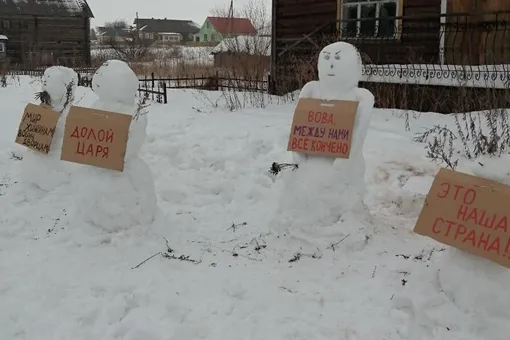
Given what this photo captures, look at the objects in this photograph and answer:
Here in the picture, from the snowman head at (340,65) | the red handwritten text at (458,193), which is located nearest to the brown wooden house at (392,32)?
the snowman head at (340,65)

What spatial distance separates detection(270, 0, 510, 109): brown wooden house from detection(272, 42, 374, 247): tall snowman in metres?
4.30

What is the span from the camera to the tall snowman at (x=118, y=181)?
157 inches

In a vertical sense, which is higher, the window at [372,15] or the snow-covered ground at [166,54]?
the snow-covered ground at [166,54]

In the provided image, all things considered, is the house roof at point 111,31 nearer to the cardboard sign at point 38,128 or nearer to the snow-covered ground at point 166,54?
the snow-covered ground at point 166,54

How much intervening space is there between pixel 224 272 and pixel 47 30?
27.1 metres

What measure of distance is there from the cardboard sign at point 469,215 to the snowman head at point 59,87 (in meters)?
3.76

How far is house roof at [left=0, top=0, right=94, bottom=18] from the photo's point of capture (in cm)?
2633

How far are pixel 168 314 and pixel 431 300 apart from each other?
1.52 m

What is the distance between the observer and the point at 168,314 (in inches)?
119

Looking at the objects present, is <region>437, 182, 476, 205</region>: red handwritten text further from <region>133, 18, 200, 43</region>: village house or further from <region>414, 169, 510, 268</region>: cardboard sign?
<region>133, 18, 200, 43</region>: village house

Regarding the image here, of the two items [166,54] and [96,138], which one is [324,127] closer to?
[96,138]

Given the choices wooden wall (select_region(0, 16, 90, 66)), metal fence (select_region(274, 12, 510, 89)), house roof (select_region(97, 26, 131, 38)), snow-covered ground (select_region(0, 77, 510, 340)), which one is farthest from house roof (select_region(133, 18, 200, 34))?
snow-covered ground (select_region(0, 77, 510, 340))

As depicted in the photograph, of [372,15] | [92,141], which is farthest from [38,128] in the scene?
[372,15]

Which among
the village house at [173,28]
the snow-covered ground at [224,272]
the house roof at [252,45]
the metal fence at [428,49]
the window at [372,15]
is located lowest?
the snow-covered ground at [224,272]
